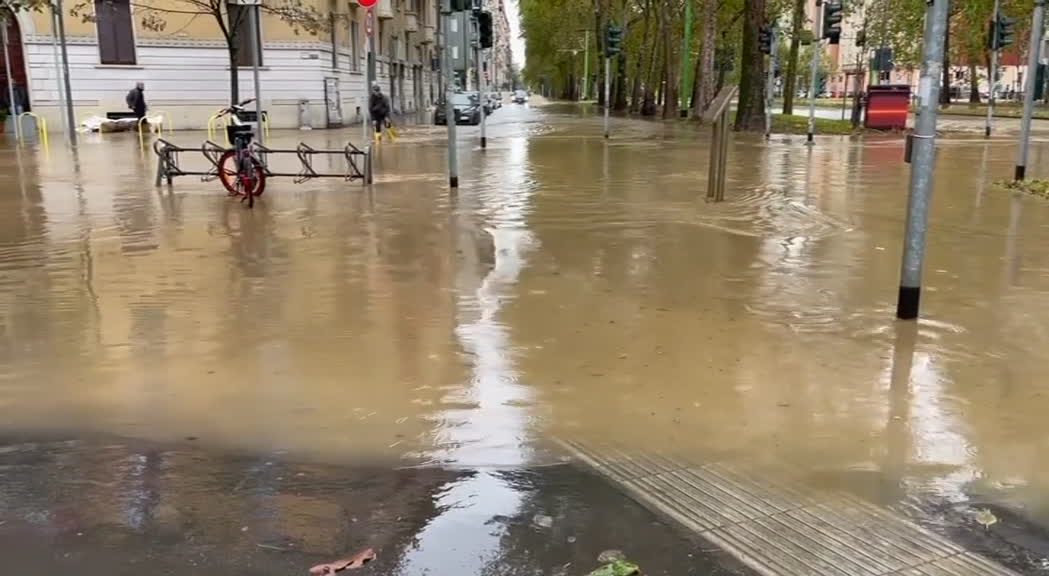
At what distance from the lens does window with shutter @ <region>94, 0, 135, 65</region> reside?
32.7 meters

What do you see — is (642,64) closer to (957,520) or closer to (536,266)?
(536,266)

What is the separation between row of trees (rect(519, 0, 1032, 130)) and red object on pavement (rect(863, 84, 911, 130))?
3.83 m

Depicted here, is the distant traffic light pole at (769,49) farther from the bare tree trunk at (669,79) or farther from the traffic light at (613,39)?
the bare tree trunk at (669,79)

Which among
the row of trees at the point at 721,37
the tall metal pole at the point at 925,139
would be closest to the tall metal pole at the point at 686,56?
the row of trees at the point at 721,37

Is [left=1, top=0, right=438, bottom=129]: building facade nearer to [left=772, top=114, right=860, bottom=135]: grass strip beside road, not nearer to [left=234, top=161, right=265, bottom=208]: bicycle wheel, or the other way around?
[left=772, top=114, right=860, bottom=135]: grass strip beside road

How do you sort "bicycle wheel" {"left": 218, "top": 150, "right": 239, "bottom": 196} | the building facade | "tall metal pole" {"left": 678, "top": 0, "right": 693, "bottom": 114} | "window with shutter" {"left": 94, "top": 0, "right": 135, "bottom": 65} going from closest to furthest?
"bicycle wheel" {"left": 218, "top": 150, "right": 239, "bottom": 196}, the building facade, "window with shutter" {"left": 94, "top": 0, "right": 135, "bottom": 65}, "tall metal pole" {"left": 678, "top": 0, "right": 693, "bottom": 114}

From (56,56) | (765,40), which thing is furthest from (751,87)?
(56,56)

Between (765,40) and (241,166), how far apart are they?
18.9 meters

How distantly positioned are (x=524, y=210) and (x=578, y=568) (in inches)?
363

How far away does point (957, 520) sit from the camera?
12.5ft

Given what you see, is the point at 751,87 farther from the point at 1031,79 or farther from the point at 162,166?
the point at 162,166

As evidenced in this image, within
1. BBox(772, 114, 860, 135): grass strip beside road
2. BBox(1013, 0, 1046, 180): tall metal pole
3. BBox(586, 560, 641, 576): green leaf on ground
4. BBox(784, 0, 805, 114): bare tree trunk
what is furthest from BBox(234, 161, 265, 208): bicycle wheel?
BBox(784, 0, 805, 114): bare tree trunk

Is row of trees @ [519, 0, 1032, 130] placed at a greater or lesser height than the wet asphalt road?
greater

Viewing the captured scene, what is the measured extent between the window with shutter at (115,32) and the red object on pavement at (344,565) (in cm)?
3416
